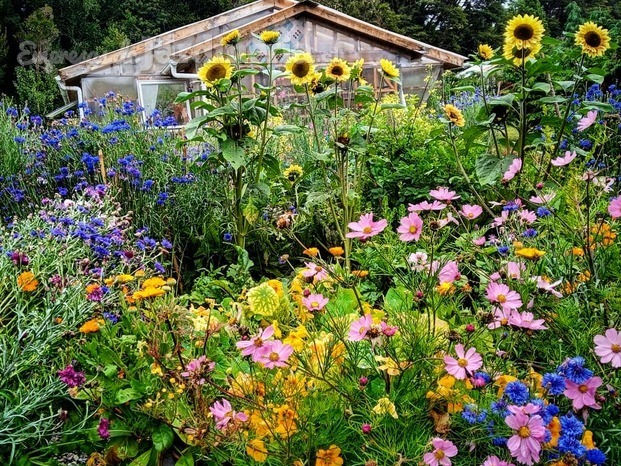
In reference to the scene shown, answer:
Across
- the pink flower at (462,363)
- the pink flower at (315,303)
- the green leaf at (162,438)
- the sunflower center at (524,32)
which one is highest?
the sunflower center at (524,32)

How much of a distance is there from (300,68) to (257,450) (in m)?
1.99

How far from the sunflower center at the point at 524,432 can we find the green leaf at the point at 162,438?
3.24 feet

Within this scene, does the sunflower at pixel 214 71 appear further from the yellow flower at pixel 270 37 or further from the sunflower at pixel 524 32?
the sunflower at pixel 524 32

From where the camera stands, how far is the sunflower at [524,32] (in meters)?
2.33

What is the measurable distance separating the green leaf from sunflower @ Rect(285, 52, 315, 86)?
5.86ft

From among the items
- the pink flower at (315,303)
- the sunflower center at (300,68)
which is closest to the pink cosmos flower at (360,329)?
the pink flower at (315,303)

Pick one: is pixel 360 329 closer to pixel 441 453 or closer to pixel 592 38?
pixel 441 453

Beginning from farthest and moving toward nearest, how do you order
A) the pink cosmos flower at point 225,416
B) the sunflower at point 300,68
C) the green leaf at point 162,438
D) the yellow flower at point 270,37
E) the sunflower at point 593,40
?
the yellow flower at point 270,37 < the sunflower at point 300,68 < the sunflower at point 593,40 < the green leaf at point 162,438 < the pink cosmos flower at point 225,416

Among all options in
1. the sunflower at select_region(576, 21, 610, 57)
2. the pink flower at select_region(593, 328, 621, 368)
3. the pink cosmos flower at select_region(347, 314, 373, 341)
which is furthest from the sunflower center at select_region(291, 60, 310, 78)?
the pink flower at select_region(593, 328, 621, 368)

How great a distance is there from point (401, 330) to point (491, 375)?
232 millimetres

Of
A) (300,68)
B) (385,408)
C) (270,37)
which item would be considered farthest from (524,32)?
(385,408)

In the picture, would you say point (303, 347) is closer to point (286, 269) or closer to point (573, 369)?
point (573, 369)

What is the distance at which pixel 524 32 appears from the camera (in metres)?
2.35

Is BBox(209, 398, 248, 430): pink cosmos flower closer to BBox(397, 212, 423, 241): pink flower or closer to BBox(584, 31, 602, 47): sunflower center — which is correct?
BBox(397, 212, 423, 241): pink flower
